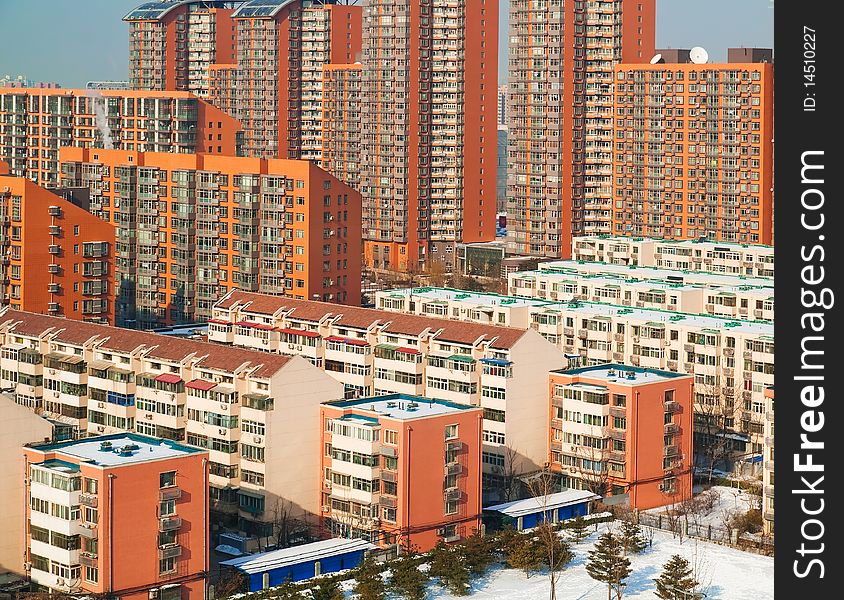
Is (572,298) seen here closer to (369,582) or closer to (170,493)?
(369,582)

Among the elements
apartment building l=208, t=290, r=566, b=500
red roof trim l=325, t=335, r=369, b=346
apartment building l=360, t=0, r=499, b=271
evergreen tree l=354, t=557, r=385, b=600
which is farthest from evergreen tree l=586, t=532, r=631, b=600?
apartment building l=360, t=0, r=499, b=271

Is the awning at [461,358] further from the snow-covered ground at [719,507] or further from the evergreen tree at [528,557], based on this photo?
the evergreen tree at [528,557]

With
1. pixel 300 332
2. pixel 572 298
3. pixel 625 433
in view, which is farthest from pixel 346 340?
pixel 572 298

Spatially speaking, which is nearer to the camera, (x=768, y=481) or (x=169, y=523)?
(x=169, y=523)

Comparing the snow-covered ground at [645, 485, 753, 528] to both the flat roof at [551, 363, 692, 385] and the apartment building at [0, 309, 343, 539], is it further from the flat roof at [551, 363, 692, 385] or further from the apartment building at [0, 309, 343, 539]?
the apartment building at [0, 309, 343, 539]

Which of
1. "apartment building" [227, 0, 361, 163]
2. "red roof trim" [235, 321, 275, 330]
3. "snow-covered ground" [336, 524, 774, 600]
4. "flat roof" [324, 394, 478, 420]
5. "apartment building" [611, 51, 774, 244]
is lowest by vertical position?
"snow-covered ground" [336, 524, 774, 600]

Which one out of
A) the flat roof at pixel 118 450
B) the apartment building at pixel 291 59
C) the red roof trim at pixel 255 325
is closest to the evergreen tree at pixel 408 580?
the flat roof at pixel 118 450
